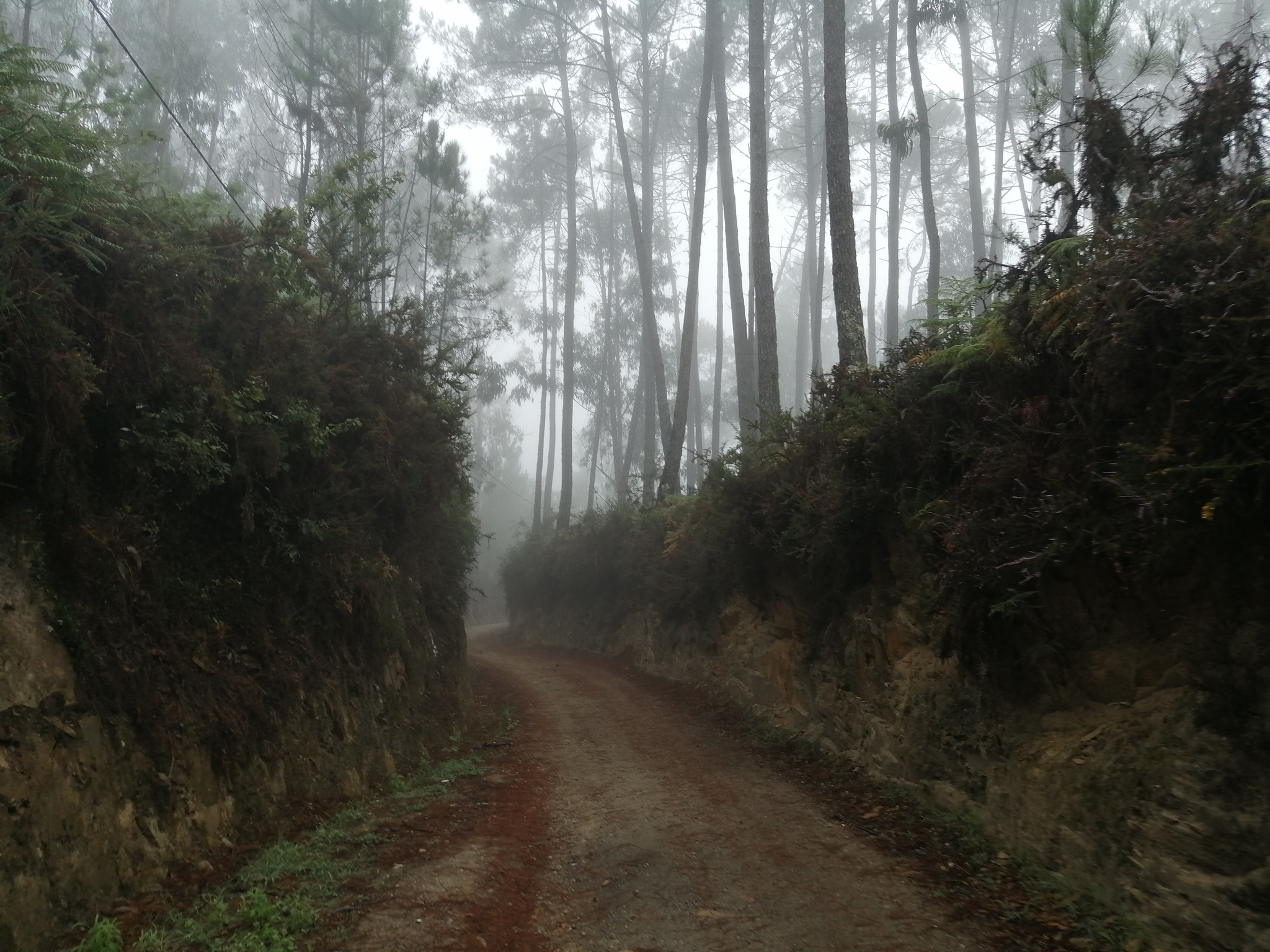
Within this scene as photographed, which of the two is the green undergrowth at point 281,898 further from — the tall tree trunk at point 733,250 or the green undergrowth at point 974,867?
the tall tree trunk at point 733,250

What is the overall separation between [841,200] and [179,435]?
32.5 ft

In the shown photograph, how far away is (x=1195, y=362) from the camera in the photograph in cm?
459

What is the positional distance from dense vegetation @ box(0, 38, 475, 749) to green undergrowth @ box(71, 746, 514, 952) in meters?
1.04

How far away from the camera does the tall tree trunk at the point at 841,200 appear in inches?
472

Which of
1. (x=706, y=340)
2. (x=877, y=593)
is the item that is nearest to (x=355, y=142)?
(x=877, y=593)

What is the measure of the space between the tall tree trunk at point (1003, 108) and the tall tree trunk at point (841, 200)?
1154cm

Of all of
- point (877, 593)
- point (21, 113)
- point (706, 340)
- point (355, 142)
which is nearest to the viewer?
point (21, 113)

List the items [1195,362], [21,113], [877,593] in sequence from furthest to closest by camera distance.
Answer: [877,593]
[21,113]
[1195,362]

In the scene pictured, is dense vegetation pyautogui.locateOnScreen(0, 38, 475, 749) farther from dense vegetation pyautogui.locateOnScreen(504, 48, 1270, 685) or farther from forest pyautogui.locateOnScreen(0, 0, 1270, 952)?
dense vegetation pyautogui.locateOnScreen(504, 48, 1270, 685)

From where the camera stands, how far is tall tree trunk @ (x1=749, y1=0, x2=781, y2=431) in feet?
50.5

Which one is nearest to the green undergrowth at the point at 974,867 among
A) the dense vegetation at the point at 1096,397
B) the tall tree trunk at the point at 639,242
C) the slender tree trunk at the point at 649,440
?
the dense vegetation at the point at 1096,397

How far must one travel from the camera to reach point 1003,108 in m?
27.1

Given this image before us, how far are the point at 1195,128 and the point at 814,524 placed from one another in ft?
16.0

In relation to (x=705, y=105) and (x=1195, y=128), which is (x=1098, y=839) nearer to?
(x=1195, y=128)
